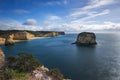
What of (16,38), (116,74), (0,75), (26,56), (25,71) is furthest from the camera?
(16,38)

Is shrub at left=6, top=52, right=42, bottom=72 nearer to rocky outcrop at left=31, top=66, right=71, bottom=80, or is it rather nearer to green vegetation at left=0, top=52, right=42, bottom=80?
green vegetation at left=0, top=52, right=42, bottom=80

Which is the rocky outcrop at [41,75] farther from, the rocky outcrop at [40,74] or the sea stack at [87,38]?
the sea stack at [87,38]

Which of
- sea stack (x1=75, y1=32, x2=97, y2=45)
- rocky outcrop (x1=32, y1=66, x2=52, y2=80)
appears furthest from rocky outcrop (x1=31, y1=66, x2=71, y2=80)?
sea stack (x1=75, y1=32, x2=97, y2=45)

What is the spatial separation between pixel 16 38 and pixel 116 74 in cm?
12957

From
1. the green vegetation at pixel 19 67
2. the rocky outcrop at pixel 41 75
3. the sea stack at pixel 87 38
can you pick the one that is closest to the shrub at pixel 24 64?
the green vegetation at pixel 19 67

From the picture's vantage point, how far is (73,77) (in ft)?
131

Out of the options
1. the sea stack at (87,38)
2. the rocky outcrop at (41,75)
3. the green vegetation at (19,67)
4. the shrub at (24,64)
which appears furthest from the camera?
the sea stack at (87,38)

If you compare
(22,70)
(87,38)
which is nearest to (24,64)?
(22,70)

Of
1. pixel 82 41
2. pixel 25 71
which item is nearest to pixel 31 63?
pixel 25 71

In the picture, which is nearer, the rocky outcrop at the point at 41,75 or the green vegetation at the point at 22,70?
→ the green vegetation at the point at 22,70

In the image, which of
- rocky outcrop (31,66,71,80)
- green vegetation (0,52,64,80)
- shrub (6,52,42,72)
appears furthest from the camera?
shrub (6,52,42,72)

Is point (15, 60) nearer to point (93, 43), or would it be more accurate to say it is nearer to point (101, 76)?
point (101, 76)

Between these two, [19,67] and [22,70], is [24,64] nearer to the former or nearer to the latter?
[19,67]

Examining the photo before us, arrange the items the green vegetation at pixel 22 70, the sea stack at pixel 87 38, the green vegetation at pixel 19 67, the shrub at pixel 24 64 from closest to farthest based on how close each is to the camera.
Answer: the green vegetation at pixel 19 67
the green vegetation at pixel 22 70
the shrub at pixel 24 64
the sea stack at pixel 87 38
